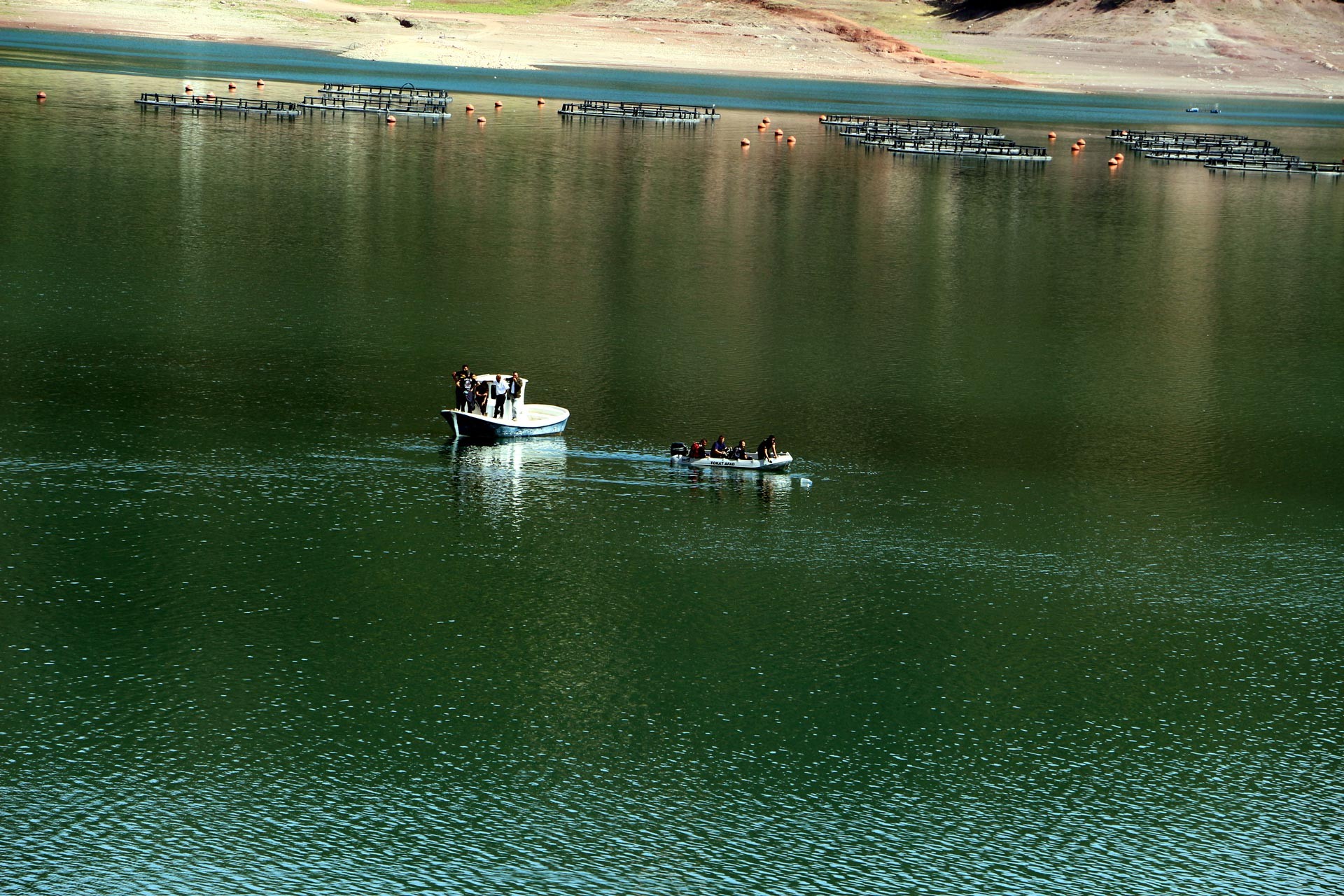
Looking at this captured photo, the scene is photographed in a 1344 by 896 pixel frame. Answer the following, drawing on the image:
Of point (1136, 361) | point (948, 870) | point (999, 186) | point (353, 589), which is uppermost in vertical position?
point (999, 186)

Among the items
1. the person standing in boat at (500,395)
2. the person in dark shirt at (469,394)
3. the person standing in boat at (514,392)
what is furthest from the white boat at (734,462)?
the person in dark shirt at (469,394)

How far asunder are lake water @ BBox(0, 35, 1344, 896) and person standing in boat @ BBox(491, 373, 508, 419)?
2.02m

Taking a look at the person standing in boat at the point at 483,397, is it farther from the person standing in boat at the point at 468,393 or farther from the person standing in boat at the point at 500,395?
the person standing in boat at the point at 500,395

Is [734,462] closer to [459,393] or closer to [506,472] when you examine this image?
[506,472]

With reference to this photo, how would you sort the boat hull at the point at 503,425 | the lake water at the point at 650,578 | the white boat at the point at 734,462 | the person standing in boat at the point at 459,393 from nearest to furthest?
1. the lake water at the point at 650,578
2. the white boat at the point at 734,462
3. the boat hull at the point at 503,425
4. the person standing in boat at the point at 459,393

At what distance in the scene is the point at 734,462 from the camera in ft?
200

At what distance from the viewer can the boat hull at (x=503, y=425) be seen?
2477 inches

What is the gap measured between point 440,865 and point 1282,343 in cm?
6787

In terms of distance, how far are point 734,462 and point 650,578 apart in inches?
435

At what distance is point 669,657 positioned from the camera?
4594cm

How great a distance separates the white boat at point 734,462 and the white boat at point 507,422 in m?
5.82

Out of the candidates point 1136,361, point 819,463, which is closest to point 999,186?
point 1136,361

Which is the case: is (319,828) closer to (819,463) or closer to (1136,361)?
(819,463)

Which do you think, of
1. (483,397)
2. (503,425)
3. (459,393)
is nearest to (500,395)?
(483,397)
